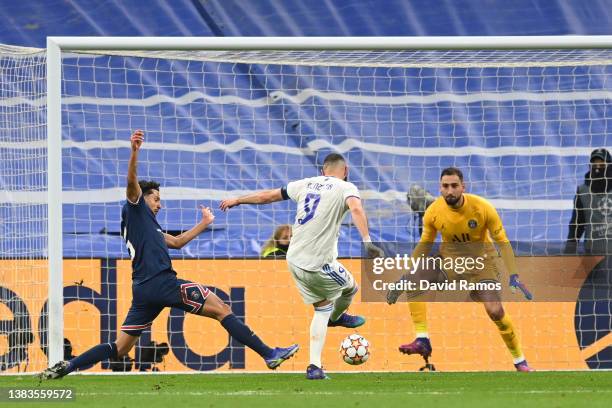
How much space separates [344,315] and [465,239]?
1.71 metres

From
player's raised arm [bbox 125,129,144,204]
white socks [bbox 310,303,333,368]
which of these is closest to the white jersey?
white socks [bbox 310,303,333,368]

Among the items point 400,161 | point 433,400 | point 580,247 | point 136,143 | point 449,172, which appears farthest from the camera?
point 400,161

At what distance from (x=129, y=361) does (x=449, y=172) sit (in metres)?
3.35

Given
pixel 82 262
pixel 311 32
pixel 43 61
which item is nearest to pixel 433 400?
pixel 82 262

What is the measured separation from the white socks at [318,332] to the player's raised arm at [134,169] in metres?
1.67

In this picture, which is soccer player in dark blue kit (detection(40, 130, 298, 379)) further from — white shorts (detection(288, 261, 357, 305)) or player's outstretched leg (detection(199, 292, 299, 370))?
white shorts (detection(288, 261, 357, 305))

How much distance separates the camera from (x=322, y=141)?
44.0ft

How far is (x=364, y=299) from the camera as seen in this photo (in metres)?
11.5

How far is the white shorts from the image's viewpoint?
381 inches

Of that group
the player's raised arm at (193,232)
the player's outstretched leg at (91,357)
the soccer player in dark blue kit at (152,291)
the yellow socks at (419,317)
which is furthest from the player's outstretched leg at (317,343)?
the yellow socks at (419,317)

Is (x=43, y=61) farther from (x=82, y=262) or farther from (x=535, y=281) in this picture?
(x=535, y=281)

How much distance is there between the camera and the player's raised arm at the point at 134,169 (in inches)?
359

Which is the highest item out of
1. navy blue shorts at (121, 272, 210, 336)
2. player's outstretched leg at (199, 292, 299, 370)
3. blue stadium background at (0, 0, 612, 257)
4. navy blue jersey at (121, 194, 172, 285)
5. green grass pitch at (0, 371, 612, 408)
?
blue stadium background at (0, 0, 612, 257)

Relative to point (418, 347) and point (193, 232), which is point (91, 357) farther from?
point (418, 347)
